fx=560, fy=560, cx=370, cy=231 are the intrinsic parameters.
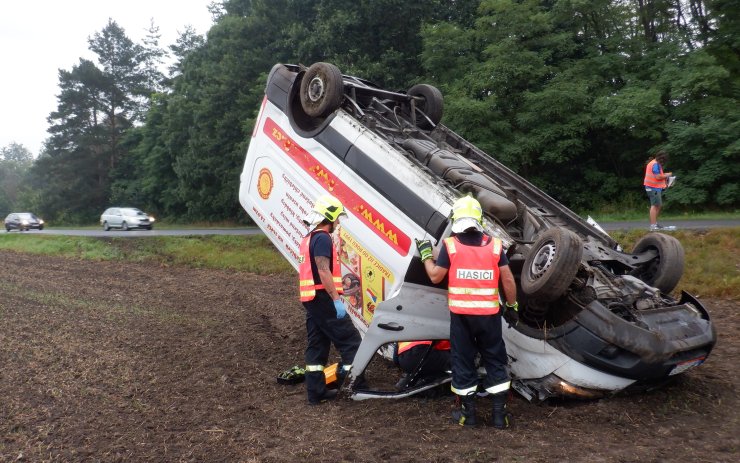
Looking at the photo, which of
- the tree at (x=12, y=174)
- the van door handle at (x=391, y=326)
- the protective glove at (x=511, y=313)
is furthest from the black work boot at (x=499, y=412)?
the tree at (x=12, y=174)

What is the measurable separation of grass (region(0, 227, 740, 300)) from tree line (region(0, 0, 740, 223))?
21.6 ft

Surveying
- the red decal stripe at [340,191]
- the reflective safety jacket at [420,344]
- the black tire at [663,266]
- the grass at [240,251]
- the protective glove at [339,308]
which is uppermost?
the red decal stripe at [340,191]

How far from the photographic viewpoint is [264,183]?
5.68 m

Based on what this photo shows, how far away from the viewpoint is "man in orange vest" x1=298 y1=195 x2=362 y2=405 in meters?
4.12

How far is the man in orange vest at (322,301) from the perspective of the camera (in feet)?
13.5

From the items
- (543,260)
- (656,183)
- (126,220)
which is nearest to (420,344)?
(543,260)

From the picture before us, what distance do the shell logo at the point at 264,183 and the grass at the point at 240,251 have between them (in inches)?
203

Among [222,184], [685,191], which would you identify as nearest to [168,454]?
[685,191]

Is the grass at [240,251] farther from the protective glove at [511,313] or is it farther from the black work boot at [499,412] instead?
the black work boot at [499,412]

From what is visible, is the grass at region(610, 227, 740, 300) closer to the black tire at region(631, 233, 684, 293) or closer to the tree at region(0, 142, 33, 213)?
the black tire at region(631, 233, 684, 293)

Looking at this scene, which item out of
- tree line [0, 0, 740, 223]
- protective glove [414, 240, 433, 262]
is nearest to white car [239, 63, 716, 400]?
protective glove [414, 240, 433, 262]

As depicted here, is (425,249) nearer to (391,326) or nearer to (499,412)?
(391,326)

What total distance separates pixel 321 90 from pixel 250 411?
9.27 ft

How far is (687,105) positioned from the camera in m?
14.6
